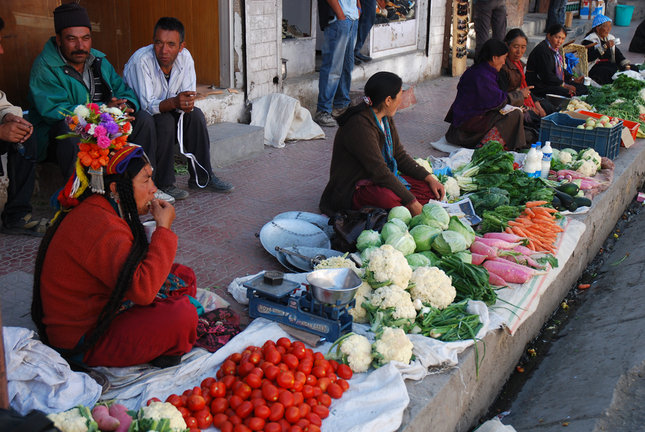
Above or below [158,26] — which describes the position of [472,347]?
below

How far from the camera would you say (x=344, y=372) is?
3.04 meters

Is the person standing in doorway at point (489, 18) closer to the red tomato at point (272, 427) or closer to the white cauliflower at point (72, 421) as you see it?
the red tomato at point (272, 427)

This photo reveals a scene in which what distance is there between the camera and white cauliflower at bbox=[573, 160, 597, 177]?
6.15m

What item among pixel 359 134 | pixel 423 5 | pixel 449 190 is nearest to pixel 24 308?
pixel 359 134

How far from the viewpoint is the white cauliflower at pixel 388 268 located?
3588 mm

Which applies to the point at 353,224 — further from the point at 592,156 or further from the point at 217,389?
the point at 592,156

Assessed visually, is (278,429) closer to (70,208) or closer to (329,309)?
(329,309)

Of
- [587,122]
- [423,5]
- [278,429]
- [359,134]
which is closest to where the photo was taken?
[278,429]

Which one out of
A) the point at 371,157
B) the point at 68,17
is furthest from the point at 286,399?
the point at 68,17

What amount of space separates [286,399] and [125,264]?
0.91 metres

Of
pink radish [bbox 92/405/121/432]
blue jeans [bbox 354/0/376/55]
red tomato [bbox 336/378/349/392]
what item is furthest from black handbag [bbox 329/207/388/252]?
blue jeans [bbox 354/0/376/55]

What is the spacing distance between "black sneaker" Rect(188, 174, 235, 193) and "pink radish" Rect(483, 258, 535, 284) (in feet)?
8.90

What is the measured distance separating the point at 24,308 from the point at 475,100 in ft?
17.6

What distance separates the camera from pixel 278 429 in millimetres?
2598
